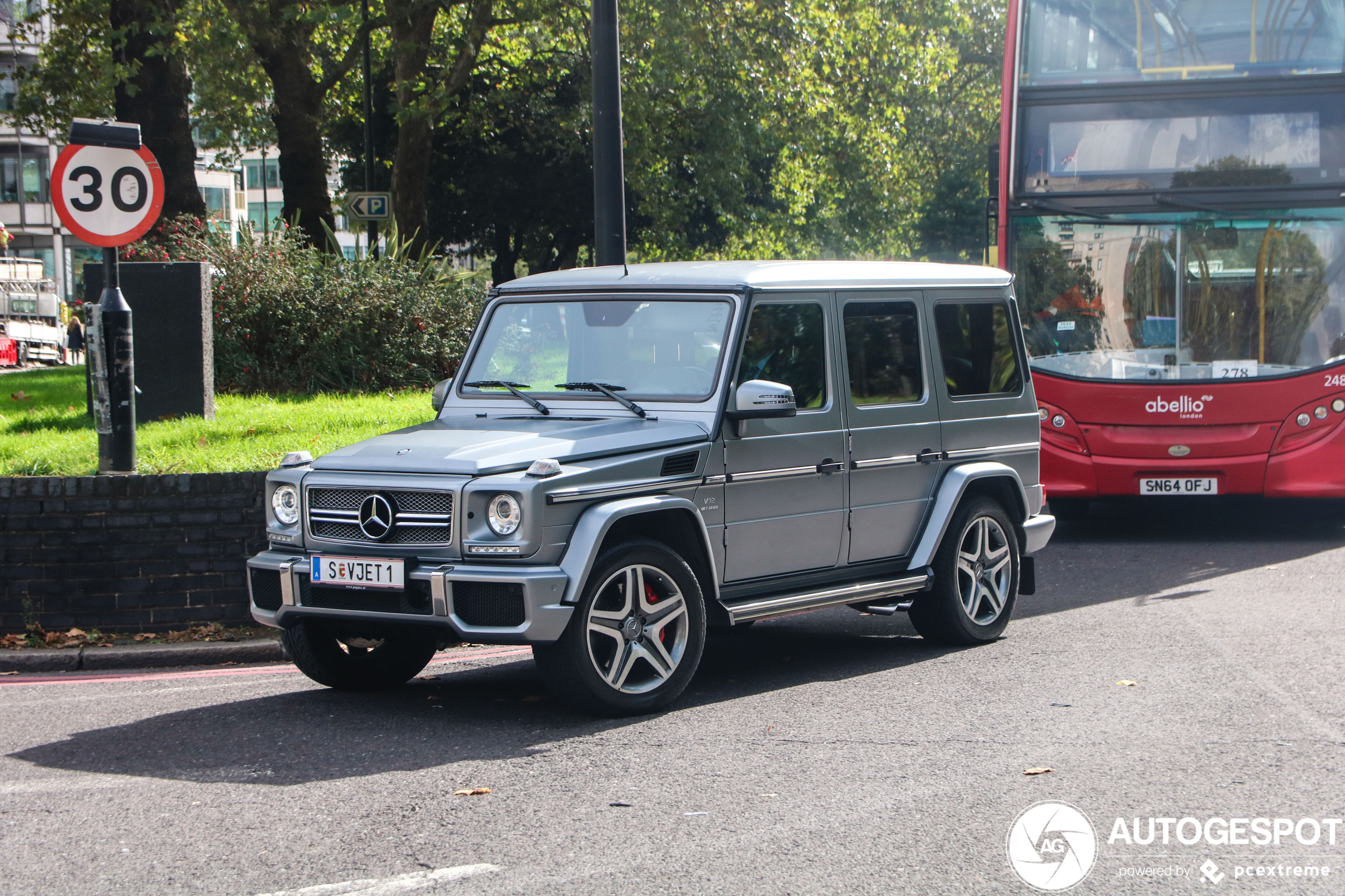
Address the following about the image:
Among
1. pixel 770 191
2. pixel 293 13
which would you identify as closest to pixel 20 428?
pixel 293 13

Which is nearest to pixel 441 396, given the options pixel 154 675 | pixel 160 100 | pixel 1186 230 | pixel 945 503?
pixel 154 675

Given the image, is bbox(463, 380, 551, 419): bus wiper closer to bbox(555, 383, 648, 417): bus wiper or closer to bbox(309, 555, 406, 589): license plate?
bbox(555, 383, 648, 417): bus wiper

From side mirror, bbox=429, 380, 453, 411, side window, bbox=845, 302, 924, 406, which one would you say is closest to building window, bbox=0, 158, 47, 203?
side mirror, bbox=429, 380, 453, 411

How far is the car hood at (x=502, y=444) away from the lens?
635cm

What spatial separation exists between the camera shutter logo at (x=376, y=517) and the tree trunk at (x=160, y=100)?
46.1ft

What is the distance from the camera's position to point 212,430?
11648mm

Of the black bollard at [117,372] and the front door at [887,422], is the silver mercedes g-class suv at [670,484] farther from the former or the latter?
the black bollard at [117,372]

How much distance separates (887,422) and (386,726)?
2.94 meters

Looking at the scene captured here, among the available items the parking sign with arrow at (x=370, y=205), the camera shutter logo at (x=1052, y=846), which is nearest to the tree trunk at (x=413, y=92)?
the parking sign with arrow at (x=370, y=205)

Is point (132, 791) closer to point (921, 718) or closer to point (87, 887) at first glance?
point (87, 887)

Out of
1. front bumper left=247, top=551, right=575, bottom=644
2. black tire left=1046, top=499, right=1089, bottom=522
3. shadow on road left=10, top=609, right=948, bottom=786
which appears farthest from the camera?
black tire left=1046, top=499, right=1089, bottom=522

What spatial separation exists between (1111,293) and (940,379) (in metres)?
5.13

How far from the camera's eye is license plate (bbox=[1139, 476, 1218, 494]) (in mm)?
12547

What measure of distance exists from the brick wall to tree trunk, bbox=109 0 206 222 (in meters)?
11.4
